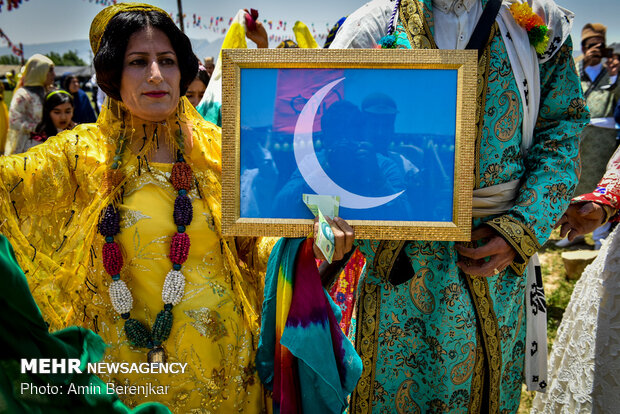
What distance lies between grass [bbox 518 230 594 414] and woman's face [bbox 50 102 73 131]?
5.10 meters

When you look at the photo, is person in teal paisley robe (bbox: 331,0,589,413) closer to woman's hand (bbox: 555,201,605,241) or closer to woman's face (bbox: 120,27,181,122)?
woman's hand (bbox: 555,201,605,241)

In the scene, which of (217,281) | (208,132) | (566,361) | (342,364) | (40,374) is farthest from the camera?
(566,361)

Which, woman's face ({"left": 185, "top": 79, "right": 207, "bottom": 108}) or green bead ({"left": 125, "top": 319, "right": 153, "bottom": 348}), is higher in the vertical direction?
woman's face ({"left": 185, "top": 79, "right": 207, "bottom": 108})

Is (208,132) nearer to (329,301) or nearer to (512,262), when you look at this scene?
(329,301)

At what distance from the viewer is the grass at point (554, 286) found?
411cm

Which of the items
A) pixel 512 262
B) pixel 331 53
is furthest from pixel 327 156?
pixel 512 262

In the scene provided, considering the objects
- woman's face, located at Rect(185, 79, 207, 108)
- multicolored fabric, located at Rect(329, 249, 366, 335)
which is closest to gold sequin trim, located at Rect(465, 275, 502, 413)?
multicolored fabric, located at Rect(329, 249, 366, 335)

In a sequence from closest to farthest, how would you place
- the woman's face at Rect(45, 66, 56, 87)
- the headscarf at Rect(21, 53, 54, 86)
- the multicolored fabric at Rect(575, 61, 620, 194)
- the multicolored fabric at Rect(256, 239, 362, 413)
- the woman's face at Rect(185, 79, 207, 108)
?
1. the multicolored fabric at Rect(256, 239, 362, 413)
2. the woman's face at Rect(185, 79, 207, 108)
3. the multicolored fabric at Rect(575, 61, 620, 194)
4. the headscarf at Rect(21, 53, 54, 86)
5. the woman's face at Rect(45, 66, 56, 87)

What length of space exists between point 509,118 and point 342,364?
1079 millimetres

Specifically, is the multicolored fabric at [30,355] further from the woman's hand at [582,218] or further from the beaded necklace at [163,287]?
the woman's hand at [582,218]

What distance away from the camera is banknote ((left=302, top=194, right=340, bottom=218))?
4.71ft

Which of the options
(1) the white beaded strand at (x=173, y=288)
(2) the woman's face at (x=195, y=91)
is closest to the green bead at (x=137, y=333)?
(1) the white beaded strand at (x=173, y=288)

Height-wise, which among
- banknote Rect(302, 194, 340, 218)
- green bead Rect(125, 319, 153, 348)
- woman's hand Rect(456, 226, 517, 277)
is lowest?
green bead Rect(125, 319, 153, 348)

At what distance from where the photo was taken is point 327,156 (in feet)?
4.78
